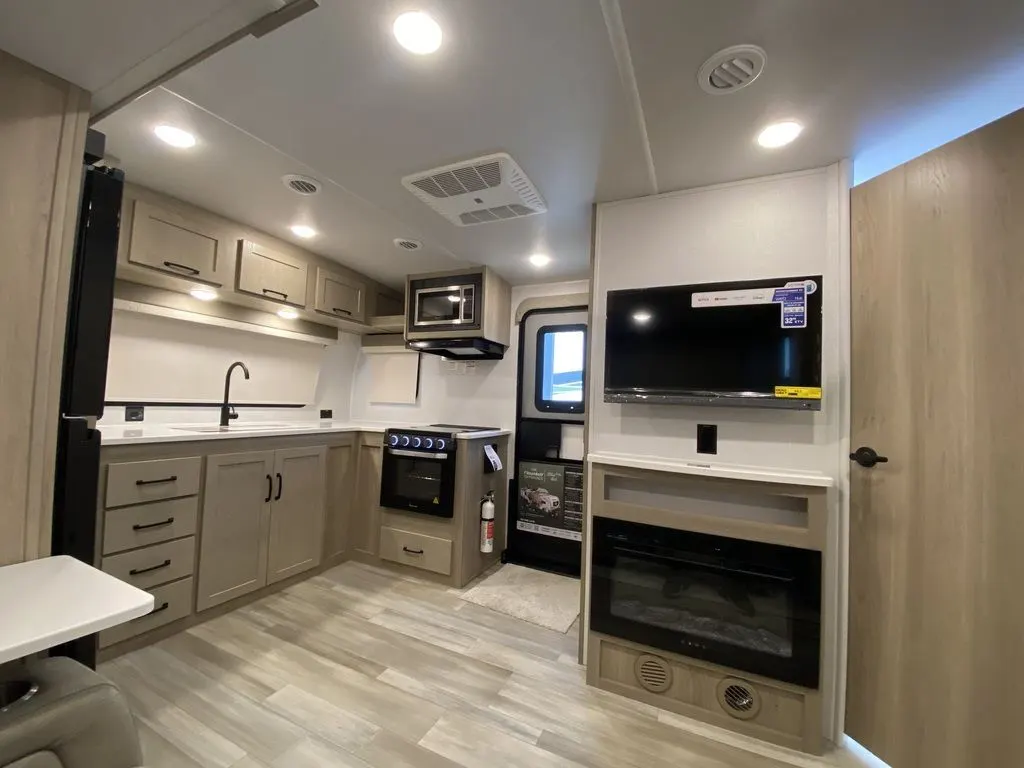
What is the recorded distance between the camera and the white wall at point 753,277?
1554mm

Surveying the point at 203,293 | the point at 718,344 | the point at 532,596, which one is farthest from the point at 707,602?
the point at 203,293

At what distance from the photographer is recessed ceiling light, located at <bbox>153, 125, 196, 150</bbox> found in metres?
1.60

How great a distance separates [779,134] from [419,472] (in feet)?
8.78

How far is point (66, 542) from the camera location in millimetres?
1057

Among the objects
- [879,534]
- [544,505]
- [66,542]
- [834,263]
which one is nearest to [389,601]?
[544,505]

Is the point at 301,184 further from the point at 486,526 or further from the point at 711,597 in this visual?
the point at 711,597

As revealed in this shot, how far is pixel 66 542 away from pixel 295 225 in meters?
2.01

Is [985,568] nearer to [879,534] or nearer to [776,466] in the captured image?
[879,534]

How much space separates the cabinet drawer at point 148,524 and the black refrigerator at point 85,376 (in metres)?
0.90

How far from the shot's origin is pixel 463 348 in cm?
325

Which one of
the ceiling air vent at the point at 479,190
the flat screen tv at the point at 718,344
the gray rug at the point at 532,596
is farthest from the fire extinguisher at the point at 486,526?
the ceiling air vent at the point at 479,190

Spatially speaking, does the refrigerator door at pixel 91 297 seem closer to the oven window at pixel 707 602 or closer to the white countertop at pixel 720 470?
the white countertop at pixel 720 470

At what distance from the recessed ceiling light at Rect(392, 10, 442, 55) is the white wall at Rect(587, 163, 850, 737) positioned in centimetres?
114

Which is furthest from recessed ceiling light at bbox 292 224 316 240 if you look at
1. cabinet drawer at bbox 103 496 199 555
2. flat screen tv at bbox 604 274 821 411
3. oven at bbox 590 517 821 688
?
oven at bbox 590 517 821 688
